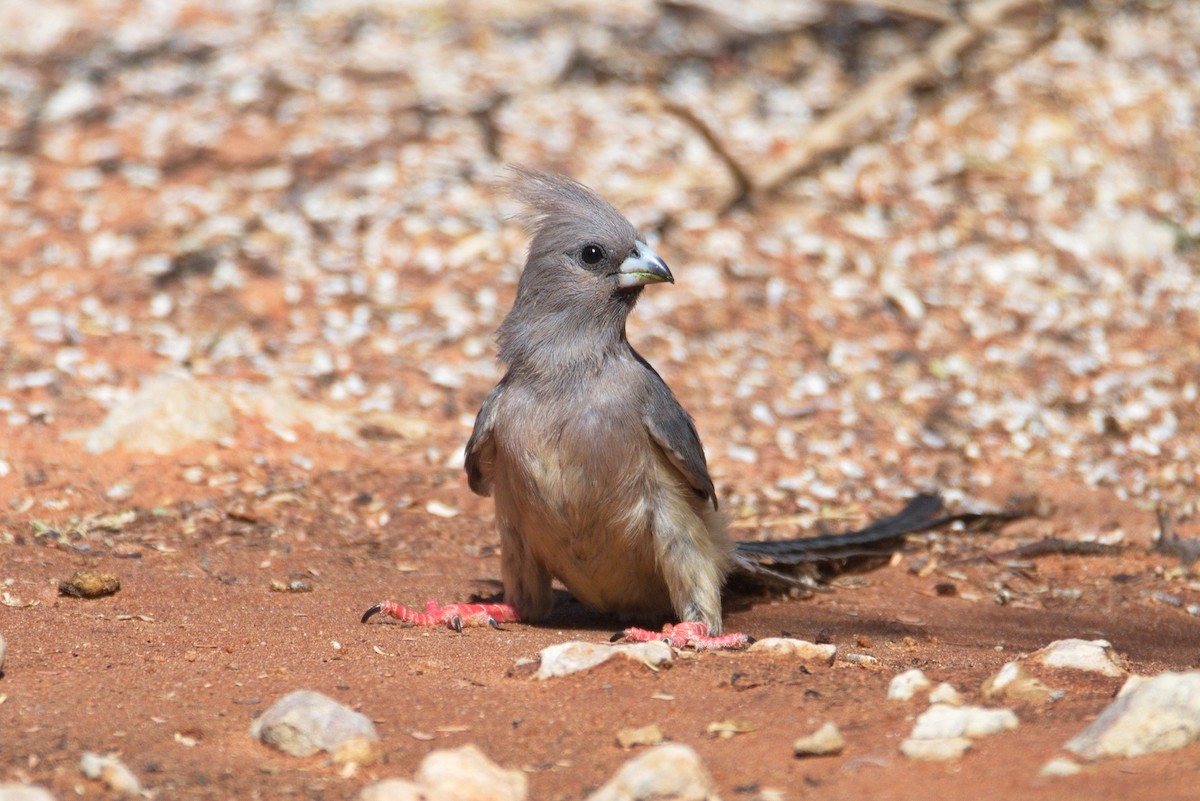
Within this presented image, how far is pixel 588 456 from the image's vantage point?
15.5 feet

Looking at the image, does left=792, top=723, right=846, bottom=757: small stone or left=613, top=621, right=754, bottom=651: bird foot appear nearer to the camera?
left=792, top=723, right=846, bottom=757: small stone

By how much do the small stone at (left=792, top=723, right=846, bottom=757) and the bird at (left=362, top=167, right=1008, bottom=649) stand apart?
1312 millimetres

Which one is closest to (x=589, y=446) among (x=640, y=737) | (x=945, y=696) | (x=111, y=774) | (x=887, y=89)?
(x=640, y=737)

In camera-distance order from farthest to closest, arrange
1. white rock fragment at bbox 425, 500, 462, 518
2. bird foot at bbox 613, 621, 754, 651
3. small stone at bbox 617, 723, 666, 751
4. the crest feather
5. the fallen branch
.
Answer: the fallen branch < white rock fragment at bbox 425, 500, 462, 518 < the crest feather < bird foot at bbox 613, 621, 754, 651 < small stone at bbox 617, 723, 666, 751

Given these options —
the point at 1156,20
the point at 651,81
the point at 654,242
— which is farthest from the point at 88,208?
the point at 1156,20

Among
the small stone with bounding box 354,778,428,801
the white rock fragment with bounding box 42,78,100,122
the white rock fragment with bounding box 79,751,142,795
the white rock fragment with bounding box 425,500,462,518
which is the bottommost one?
the white rock fragment with bounding box 425,500,462,518

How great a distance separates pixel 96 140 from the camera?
9.76 meters

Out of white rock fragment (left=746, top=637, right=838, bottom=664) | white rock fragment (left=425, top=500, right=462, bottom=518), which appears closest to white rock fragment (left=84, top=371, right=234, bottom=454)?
white rock fragment (left=425, top=500, right=462, bottom=518)

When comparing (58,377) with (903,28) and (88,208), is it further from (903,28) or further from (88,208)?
(903,28)

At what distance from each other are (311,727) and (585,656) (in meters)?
0.94

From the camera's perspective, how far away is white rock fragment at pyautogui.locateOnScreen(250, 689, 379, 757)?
337cm

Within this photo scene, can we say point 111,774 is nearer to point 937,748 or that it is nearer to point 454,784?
point 454,784

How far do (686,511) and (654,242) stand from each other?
4.09 meters

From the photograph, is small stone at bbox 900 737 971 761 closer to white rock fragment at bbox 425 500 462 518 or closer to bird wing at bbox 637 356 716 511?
bird wing at bbox 637 356 716 511
